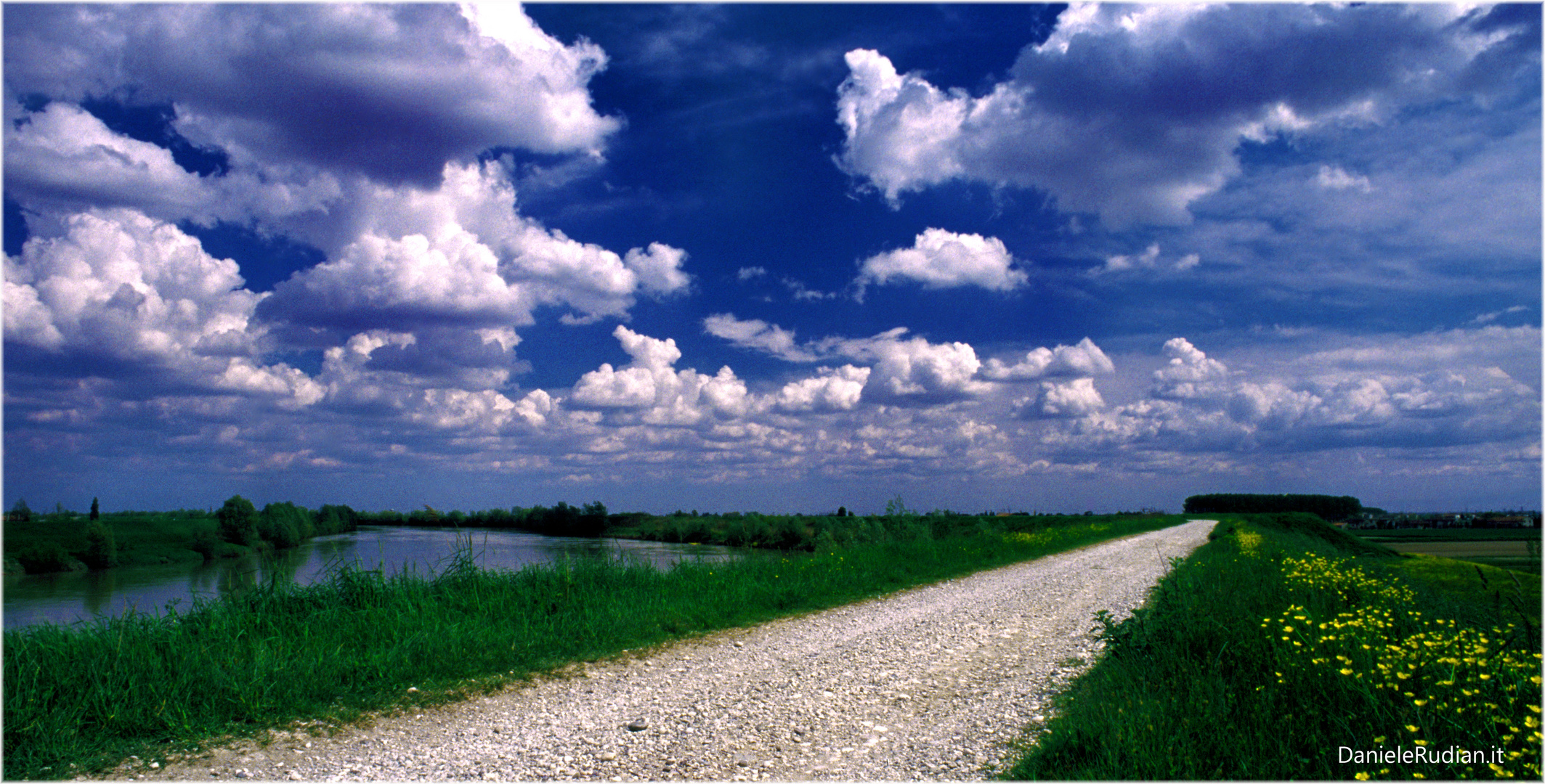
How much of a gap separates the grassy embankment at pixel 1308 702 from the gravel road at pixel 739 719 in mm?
663

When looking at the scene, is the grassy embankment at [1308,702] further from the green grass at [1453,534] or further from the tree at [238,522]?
the tree at [238,522]

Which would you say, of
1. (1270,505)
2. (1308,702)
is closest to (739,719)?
(1308,702)

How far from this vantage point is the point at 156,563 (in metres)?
16.9

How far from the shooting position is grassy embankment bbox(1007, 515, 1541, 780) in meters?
3.74

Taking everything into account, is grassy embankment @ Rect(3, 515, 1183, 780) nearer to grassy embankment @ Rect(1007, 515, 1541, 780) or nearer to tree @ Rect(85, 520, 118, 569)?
grassy embankment @ Rect(1007, 515, 1541, 780)

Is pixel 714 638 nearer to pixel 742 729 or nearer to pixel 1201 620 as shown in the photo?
pixel 742 729

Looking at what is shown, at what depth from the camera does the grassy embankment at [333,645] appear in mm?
4746

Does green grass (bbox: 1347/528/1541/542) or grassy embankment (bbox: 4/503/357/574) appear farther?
grassy embankment (bbox: 4/503/357/574)

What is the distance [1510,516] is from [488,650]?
1271 centimetres

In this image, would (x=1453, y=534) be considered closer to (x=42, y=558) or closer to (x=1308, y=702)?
(x=1308, y=702)

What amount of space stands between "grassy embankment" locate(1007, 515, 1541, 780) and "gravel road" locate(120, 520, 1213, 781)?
26.1 inches

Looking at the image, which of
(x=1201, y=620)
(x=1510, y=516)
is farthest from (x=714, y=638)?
(x=1510, y=516)

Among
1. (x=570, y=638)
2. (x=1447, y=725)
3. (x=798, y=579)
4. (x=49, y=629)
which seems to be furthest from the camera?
(x=798, y=579)

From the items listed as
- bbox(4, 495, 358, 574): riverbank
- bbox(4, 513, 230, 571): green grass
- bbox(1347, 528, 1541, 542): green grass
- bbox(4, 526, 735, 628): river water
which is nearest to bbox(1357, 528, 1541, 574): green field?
bbox(1347, 528, 1541, 542): green grass
